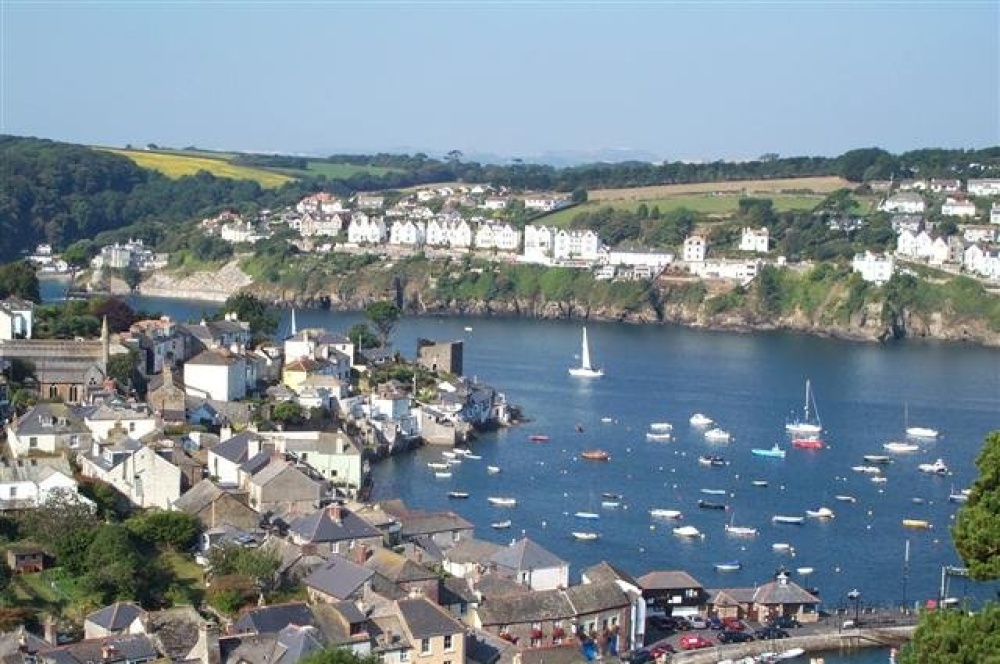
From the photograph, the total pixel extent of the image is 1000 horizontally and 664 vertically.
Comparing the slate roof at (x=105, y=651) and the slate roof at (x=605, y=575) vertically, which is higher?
the slate roof at (x=105, y=651)

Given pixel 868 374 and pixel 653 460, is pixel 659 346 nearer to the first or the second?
pixel 868 374

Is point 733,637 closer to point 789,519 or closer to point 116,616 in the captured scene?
point 116,616

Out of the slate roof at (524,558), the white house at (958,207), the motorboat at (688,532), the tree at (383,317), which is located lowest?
the motorboat at (688,532)

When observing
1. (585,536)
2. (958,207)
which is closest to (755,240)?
(958,207)

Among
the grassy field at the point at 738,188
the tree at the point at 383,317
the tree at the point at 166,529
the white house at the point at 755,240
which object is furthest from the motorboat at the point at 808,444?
the grassy field at the point at 738,188

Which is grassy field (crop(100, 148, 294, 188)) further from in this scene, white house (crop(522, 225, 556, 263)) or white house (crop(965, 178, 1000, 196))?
white house (crop(965, 178, 1000, 196))

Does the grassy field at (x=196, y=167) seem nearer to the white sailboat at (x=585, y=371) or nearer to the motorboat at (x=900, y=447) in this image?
the white sailboat at (x=585, y=371)
